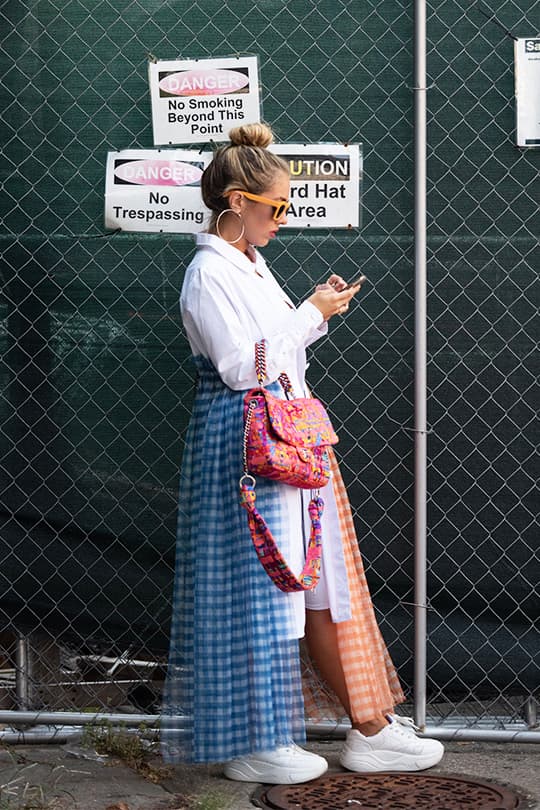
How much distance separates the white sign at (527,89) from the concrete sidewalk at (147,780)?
2024 millimetres

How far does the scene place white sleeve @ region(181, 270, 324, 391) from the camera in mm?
3273

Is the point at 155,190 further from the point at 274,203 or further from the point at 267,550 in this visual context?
the point at 267,550

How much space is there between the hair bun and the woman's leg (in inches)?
55.5

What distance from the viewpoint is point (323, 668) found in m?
3.59

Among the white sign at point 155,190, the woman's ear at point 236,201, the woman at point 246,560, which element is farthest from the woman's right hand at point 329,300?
the white sign at point 155,190

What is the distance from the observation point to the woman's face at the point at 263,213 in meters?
3.40

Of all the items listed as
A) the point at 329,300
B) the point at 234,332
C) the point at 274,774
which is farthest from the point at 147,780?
the point at 329,300

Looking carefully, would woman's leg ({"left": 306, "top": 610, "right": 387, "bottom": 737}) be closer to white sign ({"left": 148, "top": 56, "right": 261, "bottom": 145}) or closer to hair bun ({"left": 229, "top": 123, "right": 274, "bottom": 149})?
hair bun ({"left": 229, "top": 123, "right": 274, "bottom": 149})

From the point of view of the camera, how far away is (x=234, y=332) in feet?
10.8

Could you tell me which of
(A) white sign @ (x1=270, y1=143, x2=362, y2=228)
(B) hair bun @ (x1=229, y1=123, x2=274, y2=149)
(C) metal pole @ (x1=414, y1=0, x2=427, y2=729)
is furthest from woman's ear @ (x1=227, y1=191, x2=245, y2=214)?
(C) metal pole @ (x1=414, y1=0, x2=427, y2=729)

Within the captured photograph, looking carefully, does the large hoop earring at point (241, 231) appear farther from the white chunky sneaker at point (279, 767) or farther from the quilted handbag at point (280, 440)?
the white chunky sneaker at point (279, 767)

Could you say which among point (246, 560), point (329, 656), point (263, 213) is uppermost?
point (263, 213)

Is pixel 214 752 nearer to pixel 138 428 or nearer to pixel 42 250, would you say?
pixel 138 428

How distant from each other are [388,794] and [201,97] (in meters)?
2.30
